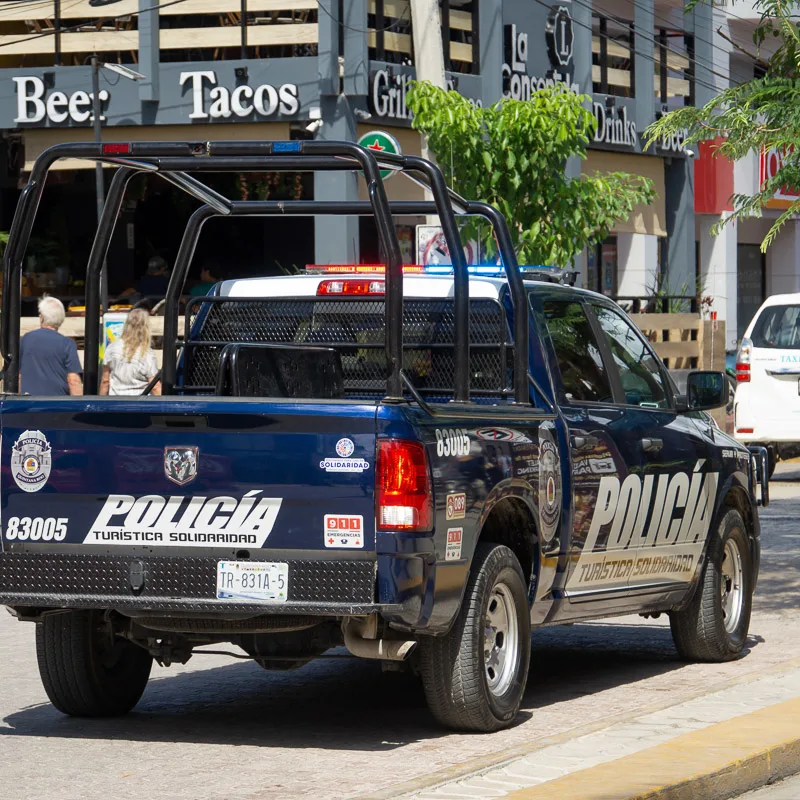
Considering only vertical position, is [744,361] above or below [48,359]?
below

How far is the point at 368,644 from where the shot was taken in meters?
6.54

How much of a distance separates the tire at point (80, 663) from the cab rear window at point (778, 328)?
1170 centimetres

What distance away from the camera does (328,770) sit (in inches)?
249

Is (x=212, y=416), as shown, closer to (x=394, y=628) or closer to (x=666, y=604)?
(x=394, y=628)

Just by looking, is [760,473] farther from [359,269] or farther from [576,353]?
[359,269]

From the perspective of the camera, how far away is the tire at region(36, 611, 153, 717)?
7293mm

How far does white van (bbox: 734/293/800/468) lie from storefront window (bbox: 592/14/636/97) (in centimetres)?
1179

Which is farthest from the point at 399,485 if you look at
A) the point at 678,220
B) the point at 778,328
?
the point at 678,220

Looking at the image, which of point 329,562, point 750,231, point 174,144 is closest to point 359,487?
point 329,562

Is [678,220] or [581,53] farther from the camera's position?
[678,220]

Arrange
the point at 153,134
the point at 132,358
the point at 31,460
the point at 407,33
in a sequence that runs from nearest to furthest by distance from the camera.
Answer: the point at 31,460, the point at 132,358, the point at 153,134, the point at 407,33

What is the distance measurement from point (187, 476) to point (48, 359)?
717 centimetres

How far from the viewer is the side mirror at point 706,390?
8.60m

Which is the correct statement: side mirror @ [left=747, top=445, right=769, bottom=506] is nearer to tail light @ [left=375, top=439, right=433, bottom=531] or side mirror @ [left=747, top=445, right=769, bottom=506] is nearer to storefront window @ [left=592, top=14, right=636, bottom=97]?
tail light @ [left=375, top=439, right=433, bottom=531]
